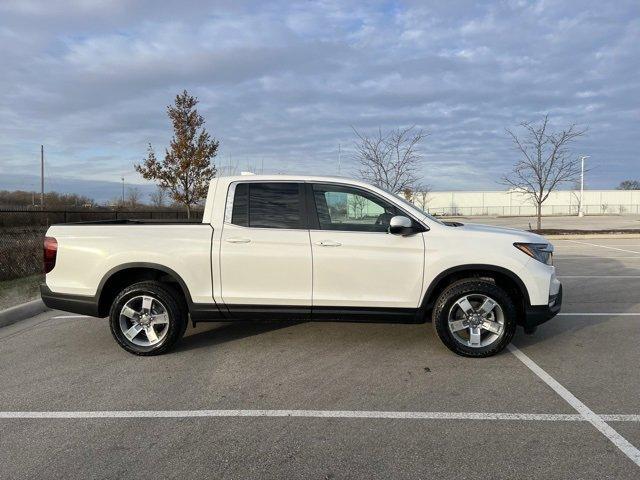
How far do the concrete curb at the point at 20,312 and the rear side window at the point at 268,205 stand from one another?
3815 mm

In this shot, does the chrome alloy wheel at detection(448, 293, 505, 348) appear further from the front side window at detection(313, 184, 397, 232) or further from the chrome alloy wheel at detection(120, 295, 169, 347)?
the chrome alloy wheel at detection(120, 295, 169, 347)

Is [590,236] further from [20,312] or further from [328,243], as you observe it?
[20,312]

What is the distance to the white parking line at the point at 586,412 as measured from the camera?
3180 mm

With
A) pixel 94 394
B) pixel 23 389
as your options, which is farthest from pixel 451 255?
pixel 23 389

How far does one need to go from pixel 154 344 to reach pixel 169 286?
0.63 m

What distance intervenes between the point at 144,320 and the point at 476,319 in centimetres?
346

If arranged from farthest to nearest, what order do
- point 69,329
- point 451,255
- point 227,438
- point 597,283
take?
point 597,283, point 69,329, point 451,255, point 227,438

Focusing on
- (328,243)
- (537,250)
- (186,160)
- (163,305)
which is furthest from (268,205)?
(186,160)

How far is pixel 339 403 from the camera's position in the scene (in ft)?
12.9

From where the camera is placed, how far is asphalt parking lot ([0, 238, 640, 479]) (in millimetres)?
3074

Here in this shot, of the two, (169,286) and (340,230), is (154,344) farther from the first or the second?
(340,230)

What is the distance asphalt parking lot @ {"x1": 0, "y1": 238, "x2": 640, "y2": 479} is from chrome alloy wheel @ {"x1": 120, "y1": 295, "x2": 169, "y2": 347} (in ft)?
0.76

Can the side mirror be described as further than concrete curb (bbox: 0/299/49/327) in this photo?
No

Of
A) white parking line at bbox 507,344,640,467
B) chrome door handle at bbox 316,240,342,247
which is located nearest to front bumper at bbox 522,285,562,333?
white parking line at bbox 507,344,640,467
